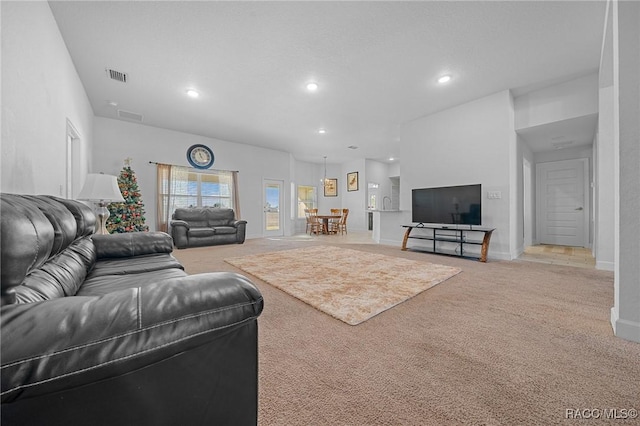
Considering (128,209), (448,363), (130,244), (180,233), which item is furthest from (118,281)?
(128,209)

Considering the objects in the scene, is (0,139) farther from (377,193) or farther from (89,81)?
(377,193)

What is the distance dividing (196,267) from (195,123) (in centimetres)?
357

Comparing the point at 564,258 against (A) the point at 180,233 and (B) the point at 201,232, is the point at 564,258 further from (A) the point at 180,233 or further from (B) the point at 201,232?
(A) the point at 180,233

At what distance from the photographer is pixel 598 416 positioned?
3.26 ft

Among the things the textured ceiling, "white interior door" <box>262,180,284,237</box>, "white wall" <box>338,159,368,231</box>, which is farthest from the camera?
"white wall" <box>338,159,368,231</box>

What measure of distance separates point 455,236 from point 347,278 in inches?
110

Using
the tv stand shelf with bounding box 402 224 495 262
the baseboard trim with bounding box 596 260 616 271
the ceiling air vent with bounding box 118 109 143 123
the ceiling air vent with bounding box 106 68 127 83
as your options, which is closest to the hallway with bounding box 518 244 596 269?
the baseboard trim with bounding box 596 260 616 271

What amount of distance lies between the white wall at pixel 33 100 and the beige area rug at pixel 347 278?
212cm

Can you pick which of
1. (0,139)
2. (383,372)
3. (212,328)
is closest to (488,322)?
(383,372)

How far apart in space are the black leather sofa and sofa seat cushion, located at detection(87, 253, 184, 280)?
86cm

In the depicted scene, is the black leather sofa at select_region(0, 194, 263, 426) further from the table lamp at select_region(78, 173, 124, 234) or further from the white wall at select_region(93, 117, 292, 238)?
the white wall at select_region(93, 117, 292, 238)

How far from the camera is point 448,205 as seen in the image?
441 centimetres

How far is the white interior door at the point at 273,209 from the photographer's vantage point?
7.69 meters

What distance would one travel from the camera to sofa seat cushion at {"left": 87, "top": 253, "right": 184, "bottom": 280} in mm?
1750
